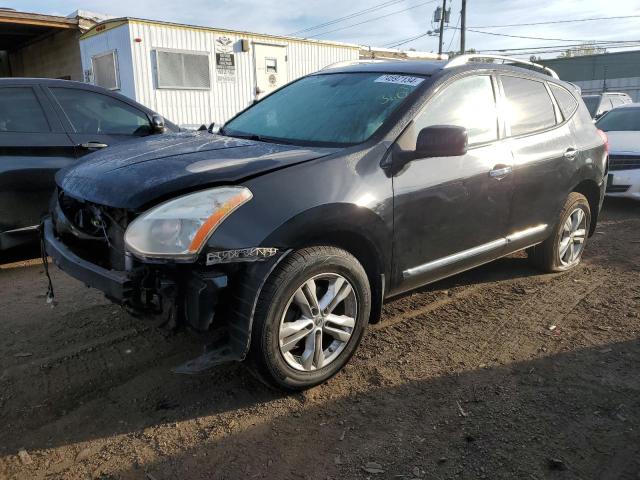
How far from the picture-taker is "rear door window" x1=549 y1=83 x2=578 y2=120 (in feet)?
14.4

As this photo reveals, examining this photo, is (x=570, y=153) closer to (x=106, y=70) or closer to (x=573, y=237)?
(x=573, y=237)

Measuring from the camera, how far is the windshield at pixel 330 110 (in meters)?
3.12

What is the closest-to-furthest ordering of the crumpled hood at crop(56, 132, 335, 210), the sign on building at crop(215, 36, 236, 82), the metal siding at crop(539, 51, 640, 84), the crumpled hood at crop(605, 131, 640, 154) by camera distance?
the crumpled hood at crop(56, 132, 335, 210) < the crumpled hood at crop(605, 131, 640, 154) < the sign on building at crop(215, 36, 236, 82) < the metal siding at crop(539, 51, 640, 84)

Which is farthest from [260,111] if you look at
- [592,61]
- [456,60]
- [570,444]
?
[592,61]

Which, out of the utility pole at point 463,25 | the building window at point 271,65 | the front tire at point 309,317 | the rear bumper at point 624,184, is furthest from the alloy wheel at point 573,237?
the utility pole at point 463,25

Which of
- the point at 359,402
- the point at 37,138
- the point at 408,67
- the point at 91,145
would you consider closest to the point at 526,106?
the point at 408,67

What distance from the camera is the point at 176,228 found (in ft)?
7.54

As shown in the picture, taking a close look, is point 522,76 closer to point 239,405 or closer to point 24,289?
point 239,405

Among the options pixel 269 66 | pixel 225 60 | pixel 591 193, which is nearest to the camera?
pixel 591 193

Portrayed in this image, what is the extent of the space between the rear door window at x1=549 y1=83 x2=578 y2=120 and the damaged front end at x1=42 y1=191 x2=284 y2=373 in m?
3.21

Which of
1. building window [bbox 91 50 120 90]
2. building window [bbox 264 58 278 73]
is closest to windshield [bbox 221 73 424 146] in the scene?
building window [bbox 91 50 120 90]

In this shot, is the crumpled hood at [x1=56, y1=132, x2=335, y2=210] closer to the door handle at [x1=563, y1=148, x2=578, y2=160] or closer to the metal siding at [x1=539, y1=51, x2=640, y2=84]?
the door handle at [x1=563, y1=148, x2=578, y2=160]

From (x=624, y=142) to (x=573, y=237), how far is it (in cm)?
395

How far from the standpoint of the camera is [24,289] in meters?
4.23
